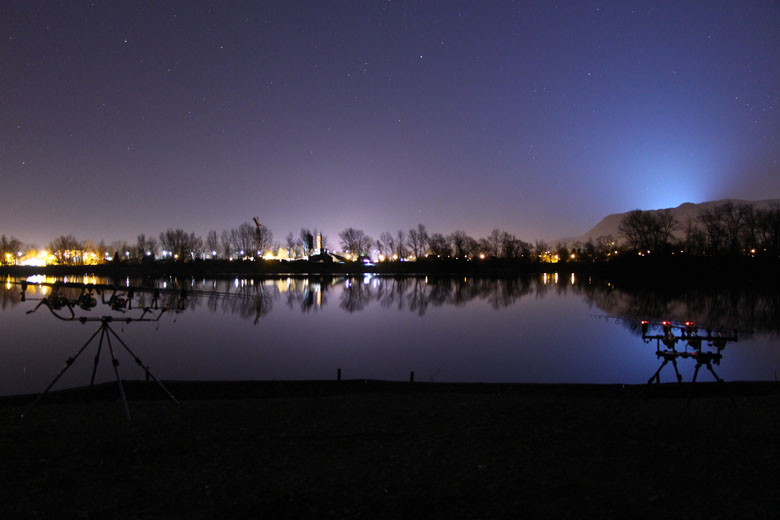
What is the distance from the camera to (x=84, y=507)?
6734mm

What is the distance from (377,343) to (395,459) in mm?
27067

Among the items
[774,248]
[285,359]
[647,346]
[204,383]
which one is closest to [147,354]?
[285,359]

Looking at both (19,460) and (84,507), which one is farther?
(19,460)

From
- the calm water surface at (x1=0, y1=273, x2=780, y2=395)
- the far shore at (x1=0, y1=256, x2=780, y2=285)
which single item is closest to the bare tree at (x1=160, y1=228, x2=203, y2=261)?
the far shore at (x1=0, y1=256, x2=780, y2=285)

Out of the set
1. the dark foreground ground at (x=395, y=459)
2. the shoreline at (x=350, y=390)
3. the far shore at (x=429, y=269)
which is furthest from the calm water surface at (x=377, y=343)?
the far shore at (x=429, y=269)

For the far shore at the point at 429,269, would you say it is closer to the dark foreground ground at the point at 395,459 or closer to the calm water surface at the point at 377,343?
Result: the calm water surface at the point at 377,343

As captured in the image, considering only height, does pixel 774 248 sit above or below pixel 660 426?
above

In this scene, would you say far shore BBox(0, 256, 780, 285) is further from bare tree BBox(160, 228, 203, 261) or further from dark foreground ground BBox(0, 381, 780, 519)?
dark foreground ground BBox(0, 381, 780, 519)

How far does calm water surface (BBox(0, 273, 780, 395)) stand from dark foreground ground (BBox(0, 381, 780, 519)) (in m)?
2.94

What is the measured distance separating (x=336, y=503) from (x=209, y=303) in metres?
58.6

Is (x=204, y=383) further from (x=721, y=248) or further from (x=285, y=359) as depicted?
(x=721, y=248)

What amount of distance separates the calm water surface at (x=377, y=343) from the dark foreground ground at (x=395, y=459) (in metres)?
2.94

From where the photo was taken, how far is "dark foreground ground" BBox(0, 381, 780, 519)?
6.73 m

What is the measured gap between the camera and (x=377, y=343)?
35.5 metres
